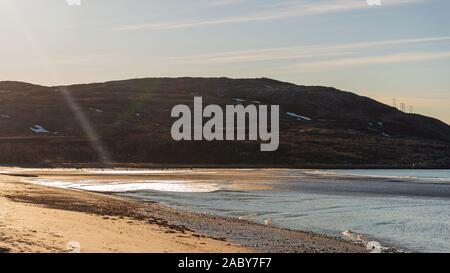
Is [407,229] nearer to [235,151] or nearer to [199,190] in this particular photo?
[199,190]

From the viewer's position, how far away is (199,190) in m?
66.9

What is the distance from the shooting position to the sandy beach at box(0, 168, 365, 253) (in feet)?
73.4

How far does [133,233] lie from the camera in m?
27.7

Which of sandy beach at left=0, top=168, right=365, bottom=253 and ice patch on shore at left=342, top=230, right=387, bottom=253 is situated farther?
ice patch on shore at left=342, top=230, right=387, bottom=253

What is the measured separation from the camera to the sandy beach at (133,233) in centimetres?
2236

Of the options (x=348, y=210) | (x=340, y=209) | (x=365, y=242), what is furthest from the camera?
(x=340, y=209)

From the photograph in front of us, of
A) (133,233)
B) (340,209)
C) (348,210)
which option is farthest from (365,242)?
(340,209)

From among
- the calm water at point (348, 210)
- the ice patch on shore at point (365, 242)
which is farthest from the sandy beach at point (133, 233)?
the calm water at point (348, 210)

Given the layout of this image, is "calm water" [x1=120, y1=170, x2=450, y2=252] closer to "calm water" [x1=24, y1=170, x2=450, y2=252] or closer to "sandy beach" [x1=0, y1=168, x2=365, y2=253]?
"calm water" [x1=24, y1=170, x2=450, y2=252]

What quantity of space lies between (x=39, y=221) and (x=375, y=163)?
155235 millimetres

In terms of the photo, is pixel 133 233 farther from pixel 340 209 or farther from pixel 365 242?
pixel 340 209

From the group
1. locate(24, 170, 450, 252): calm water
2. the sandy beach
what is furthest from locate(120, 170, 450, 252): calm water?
the sandy beach

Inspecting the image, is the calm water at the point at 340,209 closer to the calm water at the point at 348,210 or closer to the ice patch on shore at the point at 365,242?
the calm water at the point at 348,210
